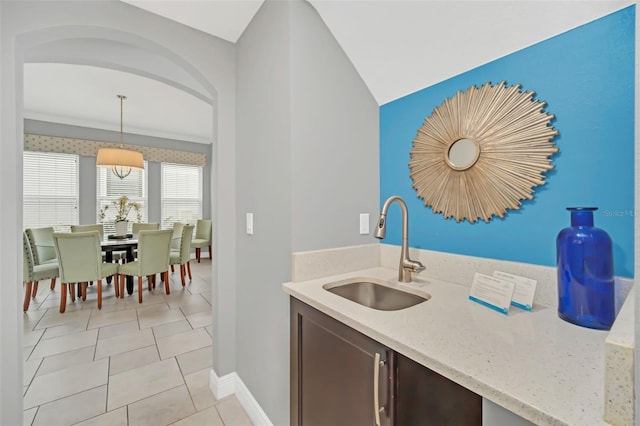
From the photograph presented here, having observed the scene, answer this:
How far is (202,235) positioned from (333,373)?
562 cm

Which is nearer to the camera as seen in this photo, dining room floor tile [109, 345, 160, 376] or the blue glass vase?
the blue glass vase

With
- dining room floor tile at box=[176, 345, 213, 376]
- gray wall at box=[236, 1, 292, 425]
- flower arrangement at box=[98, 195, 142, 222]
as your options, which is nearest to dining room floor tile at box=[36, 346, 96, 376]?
dining room floor tile at box=[176, 345, 213, 376]

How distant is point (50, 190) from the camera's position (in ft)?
15.5

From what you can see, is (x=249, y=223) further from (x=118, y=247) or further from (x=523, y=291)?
(x=118, y=247)

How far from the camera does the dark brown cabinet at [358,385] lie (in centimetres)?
75

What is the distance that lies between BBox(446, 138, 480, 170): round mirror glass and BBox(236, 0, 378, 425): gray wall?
0.48 meters

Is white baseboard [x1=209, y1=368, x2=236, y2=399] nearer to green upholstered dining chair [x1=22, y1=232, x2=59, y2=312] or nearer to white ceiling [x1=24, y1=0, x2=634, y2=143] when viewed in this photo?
white ceiling [x1=24, y1=0, x2=634, y2=143]

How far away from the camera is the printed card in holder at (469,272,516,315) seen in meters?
0.98

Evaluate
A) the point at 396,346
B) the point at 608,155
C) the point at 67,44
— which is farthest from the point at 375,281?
the point at 67,44

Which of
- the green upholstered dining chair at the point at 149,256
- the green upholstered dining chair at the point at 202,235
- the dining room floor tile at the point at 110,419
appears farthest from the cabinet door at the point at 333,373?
the green upholstered dining chair at the point at 202,235

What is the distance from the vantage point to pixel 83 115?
464cm

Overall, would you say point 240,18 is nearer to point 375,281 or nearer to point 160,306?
point 375,281

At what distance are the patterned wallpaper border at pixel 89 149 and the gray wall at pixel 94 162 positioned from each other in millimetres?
112

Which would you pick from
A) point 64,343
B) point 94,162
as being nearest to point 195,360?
point 64,343
